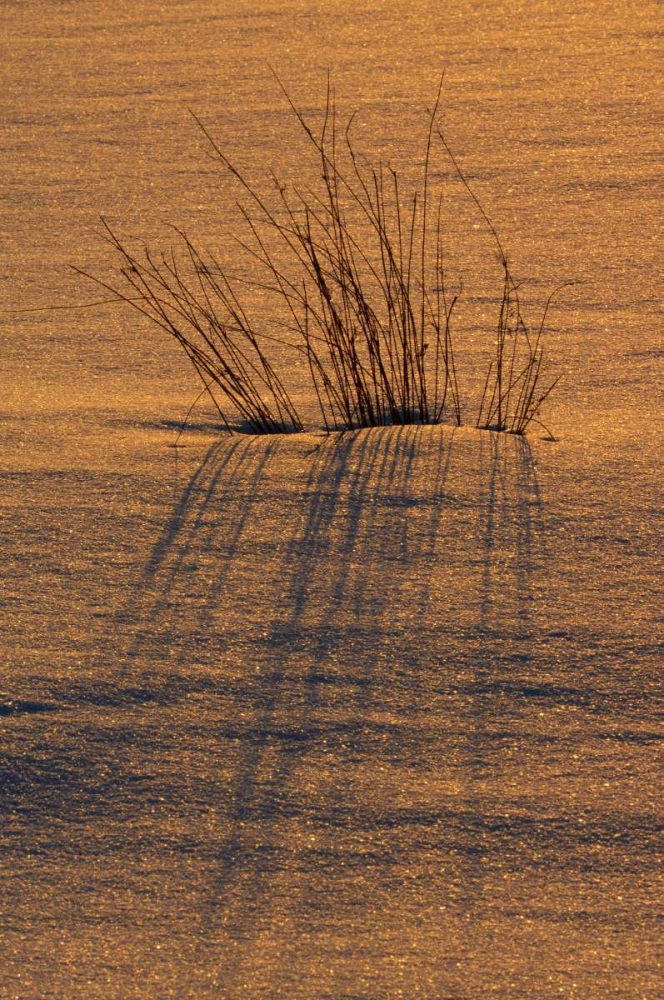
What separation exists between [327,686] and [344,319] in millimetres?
1224

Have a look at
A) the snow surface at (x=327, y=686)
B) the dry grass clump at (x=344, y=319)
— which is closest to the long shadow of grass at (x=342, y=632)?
the snow surface at (x=327, y=686)

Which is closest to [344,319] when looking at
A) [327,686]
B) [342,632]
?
[342,632]

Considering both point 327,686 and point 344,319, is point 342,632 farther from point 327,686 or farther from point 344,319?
point 344,319

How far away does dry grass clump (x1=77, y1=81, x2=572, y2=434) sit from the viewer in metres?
2.34

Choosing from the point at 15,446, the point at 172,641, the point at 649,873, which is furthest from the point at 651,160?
the point at 649,873

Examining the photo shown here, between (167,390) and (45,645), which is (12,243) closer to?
(167,390)

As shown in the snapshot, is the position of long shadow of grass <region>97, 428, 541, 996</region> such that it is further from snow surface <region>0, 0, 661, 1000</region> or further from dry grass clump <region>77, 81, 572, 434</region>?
dry grass clump <region>77, 81, 572, 434</region>

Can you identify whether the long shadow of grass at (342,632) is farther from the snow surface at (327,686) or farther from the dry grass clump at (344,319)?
the dry grass clump at (344,319)

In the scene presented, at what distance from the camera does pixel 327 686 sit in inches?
69.1

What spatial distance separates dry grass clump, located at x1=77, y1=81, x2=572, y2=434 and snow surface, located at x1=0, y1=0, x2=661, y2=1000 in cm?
9

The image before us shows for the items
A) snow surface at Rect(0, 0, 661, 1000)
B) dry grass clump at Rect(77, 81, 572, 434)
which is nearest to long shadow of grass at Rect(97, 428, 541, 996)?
snow surface at Rect(0, 0, 661, 1000)

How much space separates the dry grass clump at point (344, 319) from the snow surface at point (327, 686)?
9cm

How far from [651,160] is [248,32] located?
6.25 feet

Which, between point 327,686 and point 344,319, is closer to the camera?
point 327,686
